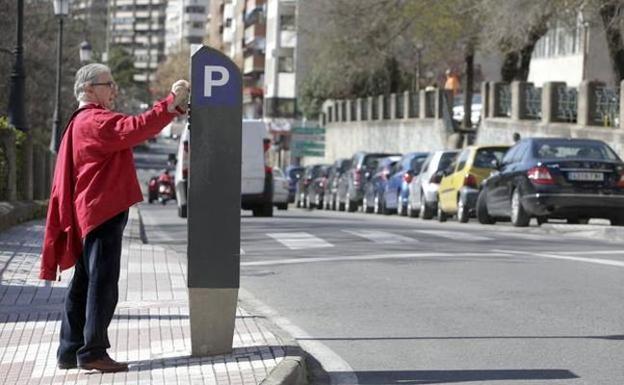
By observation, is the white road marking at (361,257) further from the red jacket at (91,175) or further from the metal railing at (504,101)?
the metal railing at (504,101)

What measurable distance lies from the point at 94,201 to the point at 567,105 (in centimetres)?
3317

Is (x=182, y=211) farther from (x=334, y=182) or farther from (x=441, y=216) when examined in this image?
(x=334, y=182)

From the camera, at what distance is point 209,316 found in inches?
350

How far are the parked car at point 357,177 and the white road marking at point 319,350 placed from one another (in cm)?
3082

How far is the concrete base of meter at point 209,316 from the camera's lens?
29.1ft

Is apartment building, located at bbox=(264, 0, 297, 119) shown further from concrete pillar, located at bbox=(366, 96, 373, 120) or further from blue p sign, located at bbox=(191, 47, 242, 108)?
blue p sign, located at bbox=(191, 47, 242, 108)

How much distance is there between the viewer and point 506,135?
46.1 m

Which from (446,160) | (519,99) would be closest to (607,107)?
(446,160)

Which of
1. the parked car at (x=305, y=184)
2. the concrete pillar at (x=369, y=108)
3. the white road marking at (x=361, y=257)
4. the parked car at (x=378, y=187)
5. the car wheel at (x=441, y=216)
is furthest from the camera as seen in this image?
the concrete pillar at (x=369, y=108)

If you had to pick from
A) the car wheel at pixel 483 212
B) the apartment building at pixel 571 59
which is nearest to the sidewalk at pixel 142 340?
the car wheel at pixel 483 212

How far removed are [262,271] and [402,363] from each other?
6.54 m

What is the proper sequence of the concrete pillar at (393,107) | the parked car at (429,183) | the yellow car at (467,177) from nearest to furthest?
the yellow car at (467,177) < the parked car at (429,183) < the concrete pillar at (393,107)

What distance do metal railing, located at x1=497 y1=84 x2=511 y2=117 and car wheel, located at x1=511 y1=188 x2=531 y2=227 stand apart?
73.0 feet

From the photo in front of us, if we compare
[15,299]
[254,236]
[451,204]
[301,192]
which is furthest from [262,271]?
[301,192]
